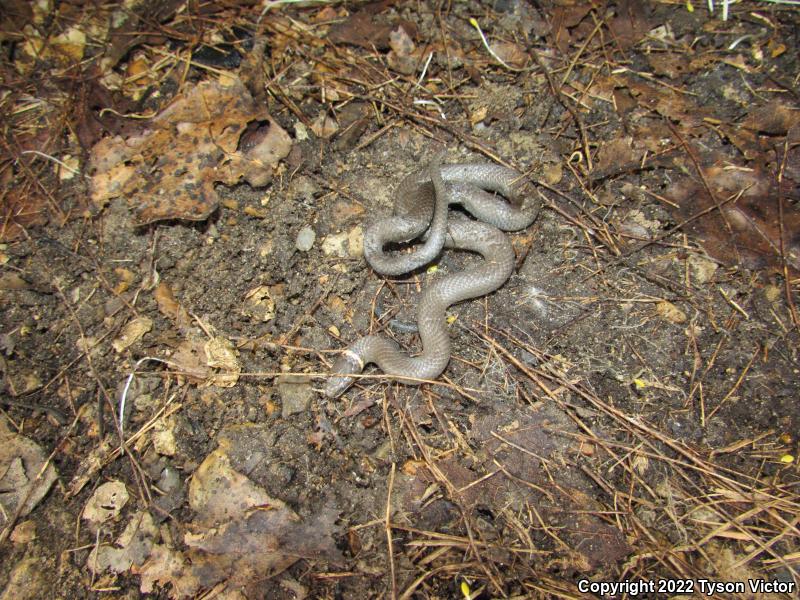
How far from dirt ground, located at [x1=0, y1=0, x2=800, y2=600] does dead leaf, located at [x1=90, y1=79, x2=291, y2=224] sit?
0.02 metres

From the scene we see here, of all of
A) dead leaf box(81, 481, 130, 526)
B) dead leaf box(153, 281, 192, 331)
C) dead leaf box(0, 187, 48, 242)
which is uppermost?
dead leaf box(0, 187, 48, 242)

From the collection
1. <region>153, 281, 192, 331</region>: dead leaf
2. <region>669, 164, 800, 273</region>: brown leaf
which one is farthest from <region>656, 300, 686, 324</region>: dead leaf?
<region>153, 281, 192, 331</region>: dead leaf

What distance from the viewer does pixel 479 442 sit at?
3.62 m

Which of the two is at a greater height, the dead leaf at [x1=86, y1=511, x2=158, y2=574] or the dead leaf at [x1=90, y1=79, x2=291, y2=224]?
the dead leaf at [x1=90, y1=79, x2=291, y2=224]

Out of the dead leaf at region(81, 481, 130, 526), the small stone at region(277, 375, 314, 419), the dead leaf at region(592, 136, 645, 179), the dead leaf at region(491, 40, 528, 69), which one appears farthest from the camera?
the dead leaf at region(491, 40, 528, 69)

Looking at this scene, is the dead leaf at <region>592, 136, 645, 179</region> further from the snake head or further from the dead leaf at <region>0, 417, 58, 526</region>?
the dead leaf at <region>0, 417, 58, 526</region>

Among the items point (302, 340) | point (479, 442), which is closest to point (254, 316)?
point (302, 340)

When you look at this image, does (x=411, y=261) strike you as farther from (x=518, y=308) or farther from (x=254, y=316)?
(x=254, y=316)

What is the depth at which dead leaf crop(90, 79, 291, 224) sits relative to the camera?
4371 mm

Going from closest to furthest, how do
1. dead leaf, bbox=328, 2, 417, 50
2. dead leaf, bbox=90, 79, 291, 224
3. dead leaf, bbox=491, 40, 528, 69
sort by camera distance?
dead leaf, bbox=90, 79, 291, 224 → dead leaf, bbox=491, 40, 528, 69 → dead leaf, bbox=328, 2, 417, 50

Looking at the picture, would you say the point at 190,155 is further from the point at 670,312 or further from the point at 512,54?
the point at 670,312

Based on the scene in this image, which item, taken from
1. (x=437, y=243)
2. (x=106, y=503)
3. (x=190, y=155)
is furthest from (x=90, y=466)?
(x=437, y=243)

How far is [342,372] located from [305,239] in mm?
1370

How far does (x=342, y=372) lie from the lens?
3822mm
